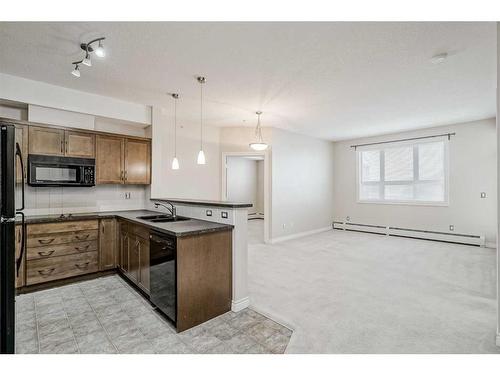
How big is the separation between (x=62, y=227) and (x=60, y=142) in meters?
1.19

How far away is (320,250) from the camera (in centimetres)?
508

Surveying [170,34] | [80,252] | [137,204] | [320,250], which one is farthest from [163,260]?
[320,250]

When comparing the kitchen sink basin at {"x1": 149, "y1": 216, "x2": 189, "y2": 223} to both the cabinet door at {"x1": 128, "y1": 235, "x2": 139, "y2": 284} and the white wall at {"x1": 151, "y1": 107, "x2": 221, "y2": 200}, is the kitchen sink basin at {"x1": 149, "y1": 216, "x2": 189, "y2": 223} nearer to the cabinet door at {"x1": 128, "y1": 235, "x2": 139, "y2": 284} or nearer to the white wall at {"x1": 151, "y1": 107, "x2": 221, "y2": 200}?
the cabinet door at {"x1": 128, "y1": 235, "x2": 139, "y2": 284}

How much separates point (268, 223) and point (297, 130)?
2407 millimetres

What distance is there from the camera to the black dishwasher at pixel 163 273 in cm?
228

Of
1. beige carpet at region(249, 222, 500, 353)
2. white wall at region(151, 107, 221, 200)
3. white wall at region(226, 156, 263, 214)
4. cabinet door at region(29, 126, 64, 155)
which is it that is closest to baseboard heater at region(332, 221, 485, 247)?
beige carpet at region(249, 222, 500, 353)

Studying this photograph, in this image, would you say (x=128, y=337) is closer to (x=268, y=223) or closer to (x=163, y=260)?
(x=163, y=260)

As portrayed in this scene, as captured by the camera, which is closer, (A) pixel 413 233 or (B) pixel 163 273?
(B) pixel 163 273

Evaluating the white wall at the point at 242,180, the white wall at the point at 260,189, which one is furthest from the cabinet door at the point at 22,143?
the white wall at the point at 260,189

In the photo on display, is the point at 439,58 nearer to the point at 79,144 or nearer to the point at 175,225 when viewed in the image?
the point at 175,225

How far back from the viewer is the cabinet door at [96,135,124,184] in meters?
3.81

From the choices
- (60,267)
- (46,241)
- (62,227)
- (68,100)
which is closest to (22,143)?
(68,100)

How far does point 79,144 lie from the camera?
3.63 metres

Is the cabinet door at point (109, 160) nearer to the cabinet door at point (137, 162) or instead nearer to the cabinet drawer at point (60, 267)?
the cabinet door at point (137, 162)
